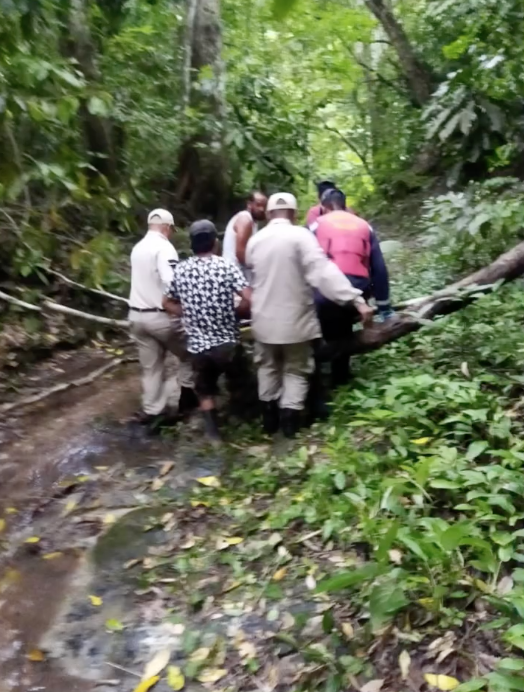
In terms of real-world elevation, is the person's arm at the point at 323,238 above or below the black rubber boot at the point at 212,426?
above

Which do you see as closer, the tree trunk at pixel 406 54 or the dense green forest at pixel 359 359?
the dense green forest at pixel 359 359

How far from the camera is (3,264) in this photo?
8102 millimetres

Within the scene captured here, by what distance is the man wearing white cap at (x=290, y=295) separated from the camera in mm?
5266

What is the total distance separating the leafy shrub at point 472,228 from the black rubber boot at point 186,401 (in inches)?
161

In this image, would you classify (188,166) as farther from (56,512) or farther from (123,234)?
(56,512)

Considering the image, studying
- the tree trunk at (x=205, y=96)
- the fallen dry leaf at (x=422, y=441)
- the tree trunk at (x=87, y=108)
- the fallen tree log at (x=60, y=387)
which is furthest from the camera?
the tree trunk at (x=205, y=96)

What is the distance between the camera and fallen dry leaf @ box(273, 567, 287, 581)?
3.82m

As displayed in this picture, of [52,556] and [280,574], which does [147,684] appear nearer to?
[280,574]

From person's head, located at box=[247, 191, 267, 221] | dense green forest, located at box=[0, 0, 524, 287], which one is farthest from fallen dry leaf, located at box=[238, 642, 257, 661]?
person's head, located at box=[247, 191, 267, 221]

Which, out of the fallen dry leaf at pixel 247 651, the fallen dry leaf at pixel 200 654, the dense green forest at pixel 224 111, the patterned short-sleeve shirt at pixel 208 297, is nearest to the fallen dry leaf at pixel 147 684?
the fallen dry leaf at pixel 200 654

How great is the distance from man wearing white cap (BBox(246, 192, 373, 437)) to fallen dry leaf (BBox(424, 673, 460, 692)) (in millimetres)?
2853

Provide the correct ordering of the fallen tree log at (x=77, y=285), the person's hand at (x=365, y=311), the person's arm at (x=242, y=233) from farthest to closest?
1. the fallen tree log at (x=77, y=285)
2. the person's arm at (x=242, y=233)
3. the person's hand at (x=365, y=311)

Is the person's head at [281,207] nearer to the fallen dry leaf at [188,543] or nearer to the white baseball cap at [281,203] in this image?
the white baseball cap at [281,203]

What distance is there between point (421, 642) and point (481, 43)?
9.40 meters
